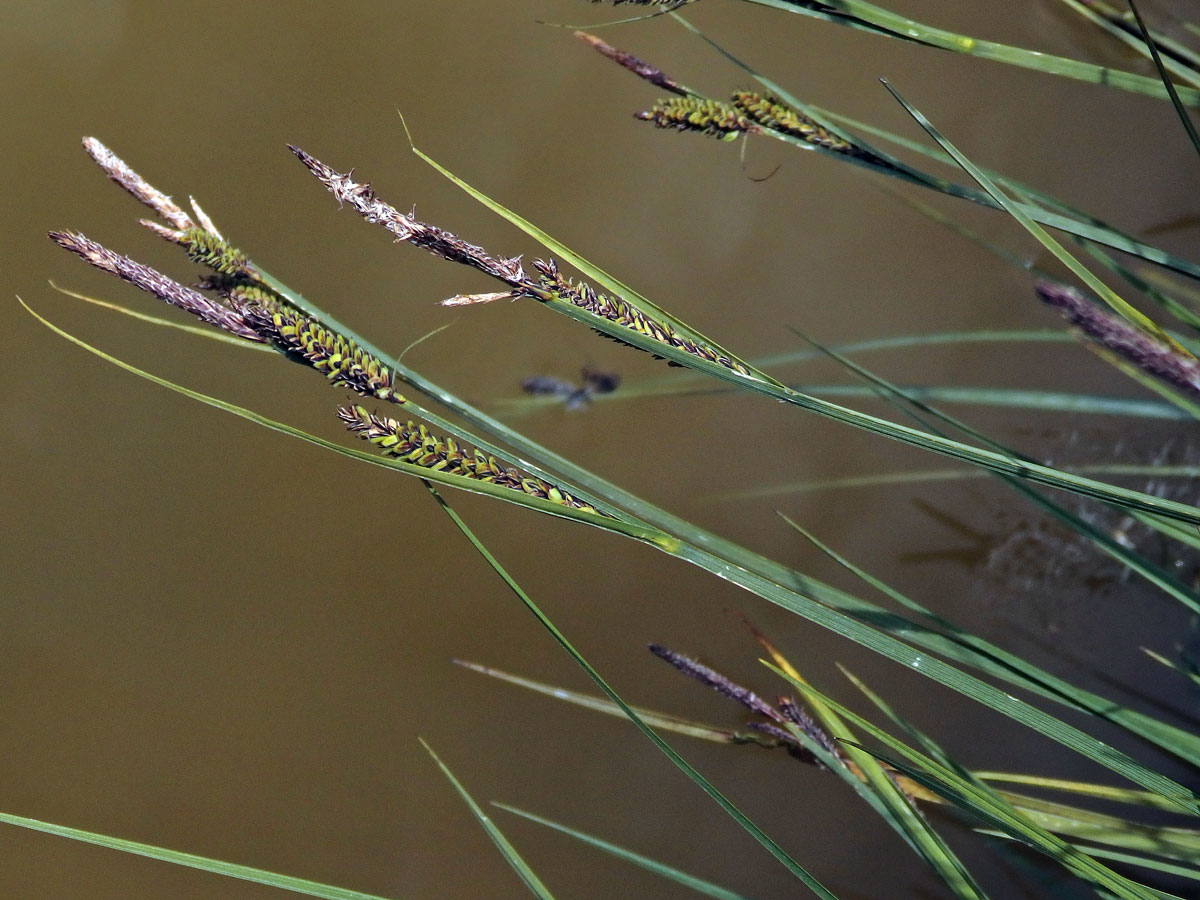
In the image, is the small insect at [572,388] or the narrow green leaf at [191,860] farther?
the small insect at [572,388]

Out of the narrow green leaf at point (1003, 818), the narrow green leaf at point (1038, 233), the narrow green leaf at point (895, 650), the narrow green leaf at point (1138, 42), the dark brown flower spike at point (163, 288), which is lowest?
the narrow green leaf at point (1003, 818)

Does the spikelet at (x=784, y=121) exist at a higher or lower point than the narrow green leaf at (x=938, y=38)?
lower

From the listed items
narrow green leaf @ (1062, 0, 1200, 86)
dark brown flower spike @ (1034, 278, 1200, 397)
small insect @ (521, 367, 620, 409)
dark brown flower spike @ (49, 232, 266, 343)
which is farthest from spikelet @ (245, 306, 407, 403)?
small insect @ (521, 367, 620, 409)

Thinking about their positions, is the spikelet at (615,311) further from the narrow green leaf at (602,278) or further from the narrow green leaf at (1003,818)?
the narrow green leaf at (1003,818)

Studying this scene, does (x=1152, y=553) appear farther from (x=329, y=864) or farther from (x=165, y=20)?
(x=165, y=20)

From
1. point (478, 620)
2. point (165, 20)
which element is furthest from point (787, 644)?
point (165, 20)

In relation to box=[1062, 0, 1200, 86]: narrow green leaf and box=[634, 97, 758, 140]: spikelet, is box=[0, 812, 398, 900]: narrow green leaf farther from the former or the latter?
box=[1062, 0, 1200, 86]: narrow green leaf

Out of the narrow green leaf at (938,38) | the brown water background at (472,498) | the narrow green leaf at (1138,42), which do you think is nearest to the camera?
the narrow green leaf at (938,38)

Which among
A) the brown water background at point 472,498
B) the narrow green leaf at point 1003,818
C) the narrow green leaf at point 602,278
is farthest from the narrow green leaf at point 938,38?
the brown water background at point 472,498
